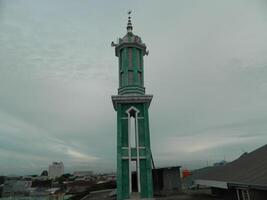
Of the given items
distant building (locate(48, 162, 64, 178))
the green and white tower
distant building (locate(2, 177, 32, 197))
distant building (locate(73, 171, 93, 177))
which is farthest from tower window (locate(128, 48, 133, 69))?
distant building (locate(73, 171, 93, 177))

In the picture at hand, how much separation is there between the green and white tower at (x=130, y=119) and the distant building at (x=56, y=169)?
102m

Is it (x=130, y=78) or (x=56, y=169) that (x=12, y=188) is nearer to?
(x=130, y=78)

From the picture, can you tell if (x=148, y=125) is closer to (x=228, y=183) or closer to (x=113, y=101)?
(x=113, y=101)

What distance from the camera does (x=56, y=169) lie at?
376 ft

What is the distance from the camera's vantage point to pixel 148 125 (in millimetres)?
17688

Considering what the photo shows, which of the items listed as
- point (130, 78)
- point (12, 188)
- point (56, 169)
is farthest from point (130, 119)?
point (56, 169)

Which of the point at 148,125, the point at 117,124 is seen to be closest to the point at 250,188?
the point at 148,125

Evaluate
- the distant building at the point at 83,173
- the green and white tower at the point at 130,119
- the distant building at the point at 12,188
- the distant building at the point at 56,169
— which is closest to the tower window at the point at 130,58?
the green and white tower at the point at 130,119

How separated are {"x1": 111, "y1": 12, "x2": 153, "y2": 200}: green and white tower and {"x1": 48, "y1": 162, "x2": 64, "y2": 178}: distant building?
10241cm

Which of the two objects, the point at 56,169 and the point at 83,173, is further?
the point at 83,173

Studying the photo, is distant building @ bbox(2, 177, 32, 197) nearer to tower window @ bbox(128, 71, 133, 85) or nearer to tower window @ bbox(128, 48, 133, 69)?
tower window @ bbox(128, 71, 133, 85)

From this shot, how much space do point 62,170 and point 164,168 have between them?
350ft

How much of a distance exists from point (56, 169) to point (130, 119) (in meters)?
108

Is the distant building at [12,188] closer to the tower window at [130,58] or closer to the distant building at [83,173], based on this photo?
the tower window at [130,58]
